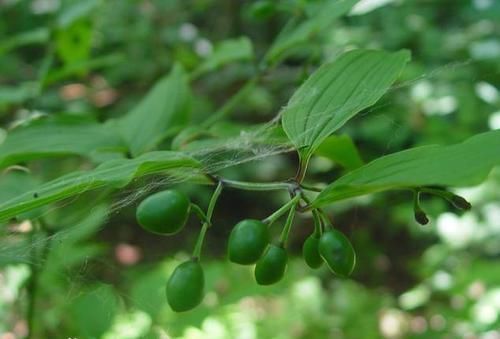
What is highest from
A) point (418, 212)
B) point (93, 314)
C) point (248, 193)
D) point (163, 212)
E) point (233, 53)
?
point (163, 212)

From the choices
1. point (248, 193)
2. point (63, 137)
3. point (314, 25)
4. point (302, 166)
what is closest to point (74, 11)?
point (63, 137)

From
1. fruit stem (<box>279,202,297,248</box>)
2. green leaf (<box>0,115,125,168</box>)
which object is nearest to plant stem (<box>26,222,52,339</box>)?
green leaf (<box>0,115,125,168</box>)

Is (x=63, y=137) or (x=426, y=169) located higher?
(x=426, y=169)

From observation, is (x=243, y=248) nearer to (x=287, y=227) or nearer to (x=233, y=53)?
(x=287, y=227)

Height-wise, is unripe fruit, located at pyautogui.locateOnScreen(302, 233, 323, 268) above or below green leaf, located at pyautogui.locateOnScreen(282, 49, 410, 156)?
Result: below

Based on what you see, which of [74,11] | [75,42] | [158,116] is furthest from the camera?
[75,42]

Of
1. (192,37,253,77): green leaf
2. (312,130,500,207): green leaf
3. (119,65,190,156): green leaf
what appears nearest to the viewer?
(312,130,500,207): green leaf

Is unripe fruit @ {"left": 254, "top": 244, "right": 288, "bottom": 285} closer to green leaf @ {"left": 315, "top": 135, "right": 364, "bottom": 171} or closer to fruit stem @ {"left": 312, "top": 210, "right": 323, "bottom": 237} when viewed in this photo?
fruit stem @ {"left": 312, "top": 210, "right": 323, "bottom": 237}
